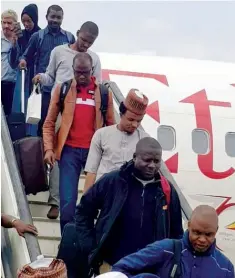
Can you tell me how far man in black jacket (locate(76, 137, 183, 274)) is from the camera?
5305mm

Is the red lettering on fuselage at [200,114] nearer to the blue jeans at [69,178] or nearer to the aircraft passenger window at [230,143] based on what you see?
the aircraft passenger window at [230,143]

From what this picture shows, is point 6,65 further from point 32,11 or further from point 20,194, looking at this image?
point 20,194

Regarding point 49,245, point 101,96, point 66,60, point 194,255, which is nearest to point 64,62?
point 66,60

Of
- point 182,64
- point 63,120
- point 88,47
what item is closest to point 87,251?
point 63,120

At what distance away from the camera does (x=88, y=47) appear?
768 cm

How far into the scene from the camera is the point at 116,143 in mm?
6164

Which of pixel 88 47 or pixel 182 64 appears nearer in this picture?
pixel 88 47

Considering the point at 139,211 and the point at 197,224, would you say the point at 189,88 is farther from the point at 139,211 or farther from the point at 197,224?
the point at 197,224

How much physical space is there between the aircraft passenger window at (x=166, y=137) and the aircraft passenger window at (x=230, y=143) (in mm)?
849

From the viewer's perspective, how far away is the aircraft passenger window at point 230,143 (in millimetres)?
11008

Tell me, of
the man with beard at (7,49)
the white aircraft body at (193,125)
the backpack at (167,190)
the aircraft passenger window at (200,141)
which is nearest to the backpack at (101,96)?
the backpack at (167,190)

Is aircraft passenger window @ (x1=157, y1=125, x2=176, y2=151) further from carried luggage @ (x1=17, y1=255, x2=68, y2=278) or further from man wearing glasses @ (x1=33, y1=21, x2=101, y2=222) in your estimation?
carried luggage @ (x1=17, y1=255, x2=68, y2=278)

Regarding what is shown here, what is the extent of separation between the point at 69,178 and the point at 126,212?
1395mm

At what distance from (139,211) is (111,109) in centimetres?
188
